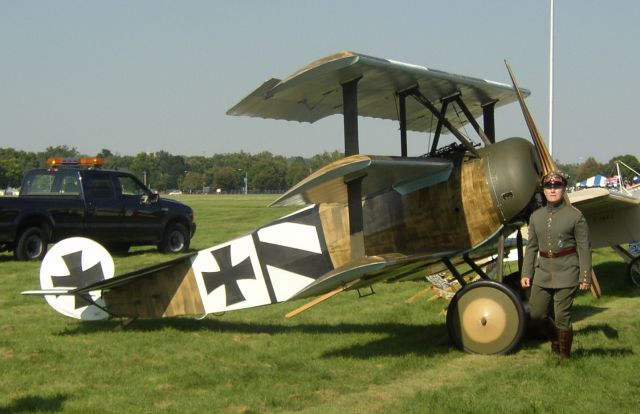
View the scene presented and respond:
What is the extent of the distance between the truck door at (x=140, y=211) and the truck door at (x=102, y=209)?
23cm

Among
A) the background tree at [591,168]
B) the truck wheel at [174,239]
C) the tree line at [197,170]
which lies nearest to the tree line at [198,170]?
the tree line at [197,170]

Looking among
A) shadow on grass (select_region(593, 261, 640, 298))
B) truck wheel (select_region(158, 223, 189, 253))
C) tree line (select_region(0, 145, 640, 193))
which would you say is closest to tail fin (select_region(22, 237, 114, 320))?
shadow on grass (select_region(593, 261, 640, 298))

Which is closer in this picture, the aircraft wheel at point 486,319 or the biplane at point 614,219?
the aircraft wheel at point 486,319

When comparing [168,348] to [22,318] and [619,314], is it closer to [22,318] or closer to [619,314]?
[22,318]

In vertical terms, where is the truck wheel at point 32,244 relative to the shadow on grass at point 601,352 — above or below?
above

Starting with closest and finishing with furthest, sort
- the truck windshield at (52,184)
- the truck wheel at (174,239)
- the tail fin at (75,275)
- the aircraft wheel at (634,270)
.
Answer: the tail fin at (75,275) → the aircraft wheel at (634,270) → the truck windshield at (52,184) → the truck wheel at (174,239)

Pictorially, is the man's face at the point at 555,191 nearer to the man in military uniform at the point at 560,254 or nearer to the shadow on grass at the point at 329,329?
the man in military uniform at the point at 560,254

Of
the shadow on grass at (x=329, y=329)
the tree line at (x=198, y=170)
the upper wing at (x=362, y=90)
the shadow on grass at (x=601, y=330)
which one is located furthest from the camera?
the tree line at (x=198, y=170)

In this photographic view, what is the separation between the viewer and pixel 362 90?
8320mm

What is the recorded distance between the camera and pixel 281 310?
34.0 feet

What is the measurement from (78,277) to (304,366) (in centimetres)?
336

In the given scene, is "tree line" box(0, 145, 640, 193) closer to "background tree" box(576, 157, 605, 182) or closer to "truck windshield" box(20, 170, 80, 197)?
"background tree" box(576, 157, 605, 182)

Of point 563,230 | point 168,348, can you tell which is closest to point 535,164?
point 563,230

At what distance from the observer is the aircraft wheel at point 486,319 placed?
6984mm
